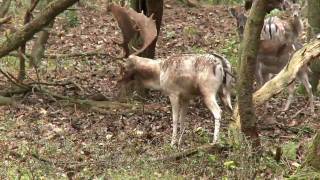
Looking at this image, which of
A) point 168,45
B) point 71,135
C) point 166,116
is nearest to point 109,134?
point 71,135

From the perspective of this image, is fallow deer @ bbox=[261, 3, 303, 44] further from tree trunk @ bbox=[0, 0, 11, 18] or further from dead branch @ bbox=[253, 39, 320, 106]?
tree trunk @ bbox=[0, 0, 11, 18]

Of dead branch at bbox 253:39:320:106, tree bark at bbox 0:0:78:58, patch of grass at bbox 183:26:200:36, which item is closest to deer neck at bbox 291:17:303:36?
dead branch at bbox 253:39:320:106

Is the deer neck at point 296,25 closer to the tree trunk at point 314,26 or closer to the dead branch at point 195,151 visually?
the tree trunk at point 314,26

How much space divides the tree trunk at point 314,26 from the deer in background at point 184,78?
10.7 feet

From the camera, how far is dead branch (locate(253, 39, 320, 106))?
8531 millimetres

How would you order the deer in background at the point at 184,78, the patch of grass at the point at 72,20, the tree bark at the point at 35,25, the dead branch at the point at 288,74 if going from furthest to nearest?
the patch of grass at the point at 72,20, the tree bark at the point at 35,25, the deer in background at the point at 184,78, the dead branch at the point at 288,74

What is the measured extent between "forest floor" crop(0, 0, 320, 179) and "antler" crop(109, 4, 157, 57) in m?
0.58

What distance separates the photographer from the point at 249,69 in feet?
24.5

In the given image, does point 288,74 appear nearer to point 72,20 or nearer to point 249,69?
point 249,69

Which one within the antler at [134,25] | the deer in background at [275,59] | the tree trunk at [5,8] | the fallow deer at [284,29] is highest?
the antler at [134,25]

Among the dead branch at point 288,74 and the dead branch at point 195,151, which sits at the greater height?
the dead branch at point 288,74

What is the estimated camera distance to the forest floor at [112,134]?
772 cm

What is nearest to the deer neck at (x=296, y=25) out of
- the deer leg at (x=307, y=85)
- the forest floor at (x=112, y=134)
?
the forest floor at (x=112, y=134)

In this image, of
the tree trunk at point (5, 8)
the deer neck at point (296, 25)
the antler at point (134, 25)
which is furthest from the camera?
the deer neck at point (296, 25)
